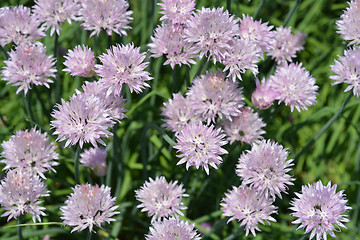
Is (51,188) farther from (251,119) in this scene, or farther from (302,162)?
(302,162)

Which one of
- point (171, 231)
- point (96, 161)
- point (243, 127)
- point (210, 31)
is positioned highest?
point (210, 31)

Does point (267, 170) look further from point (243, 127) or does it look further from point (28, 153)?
point (28, 153)

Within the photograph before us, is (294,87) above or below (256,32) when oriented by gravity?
below

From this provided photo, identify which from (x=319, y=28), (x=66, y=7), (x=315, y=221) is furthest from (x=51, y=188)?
(x=319, y=28)

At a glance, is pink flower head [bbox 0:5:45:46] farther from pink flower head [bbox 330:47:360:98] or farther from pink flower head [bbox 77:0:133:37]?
pink flower head [bbox 330:47:360:98]

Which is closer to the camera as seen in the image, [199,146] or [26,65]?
[199,146]

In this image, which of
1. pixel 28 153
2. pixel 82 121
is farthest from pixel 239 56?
pixel 28 153

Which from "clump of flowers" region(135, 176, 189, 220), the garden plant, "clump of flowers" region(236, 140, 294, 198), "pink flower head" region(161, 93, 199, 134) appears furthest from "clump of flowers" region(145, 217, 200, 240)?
"pink flower head" region(161, 93, 199, 134)
